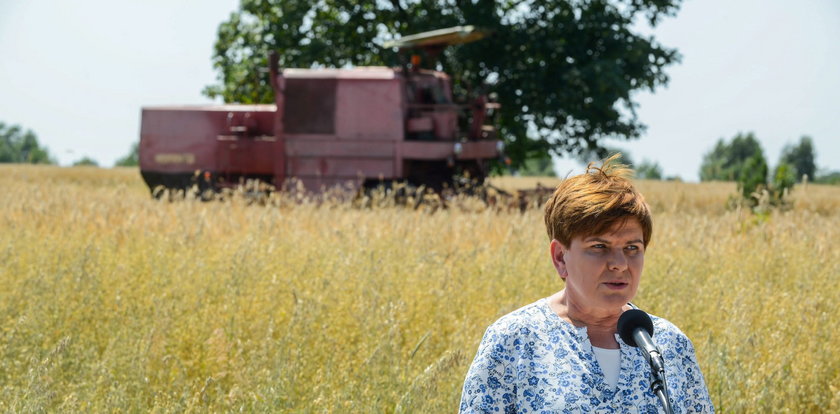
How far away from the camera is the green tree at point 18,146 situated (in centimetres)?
10781

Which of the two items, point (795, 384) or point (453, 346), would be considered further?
point (453, 346)

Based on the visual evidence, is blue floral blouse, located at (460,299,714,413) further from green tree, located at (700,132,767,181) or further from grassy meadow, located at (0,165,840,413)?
green tree, located at (700,132,767,181)

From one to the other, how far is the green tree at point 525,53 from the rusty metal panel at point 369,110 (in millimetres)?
6397

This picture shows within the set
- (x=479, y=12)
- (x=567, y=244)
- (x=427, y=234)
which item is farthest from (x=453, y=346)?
(x=479, y=12)

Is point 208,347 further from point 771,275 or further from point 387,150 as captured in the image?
point 387,150

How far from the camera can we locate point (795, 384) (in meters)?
4.50

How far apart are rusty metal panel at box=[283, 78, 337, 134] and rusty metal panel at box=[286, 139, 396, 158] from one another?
18 centimetres

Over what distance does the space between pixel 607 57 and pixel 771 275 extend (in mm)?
15678

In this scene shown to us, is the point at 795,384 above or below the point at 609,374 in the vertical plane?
below

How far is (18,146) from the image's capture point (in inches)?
4456

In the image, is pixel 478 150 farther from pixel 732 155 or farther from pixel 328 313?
pixel 732 155

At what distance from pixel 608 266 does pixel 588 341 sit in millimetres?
176

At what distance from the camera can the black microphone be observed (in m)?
1.87

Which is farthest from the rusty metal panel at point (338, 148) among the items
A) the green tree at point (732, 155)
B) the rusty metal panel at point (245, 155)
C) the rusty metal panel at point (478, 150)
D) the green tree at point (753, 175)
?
Answer: the green tree at point (732, 155)
